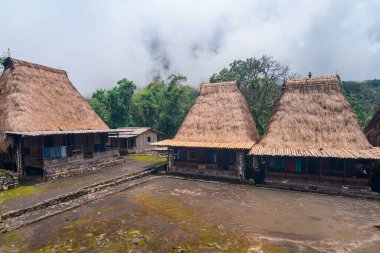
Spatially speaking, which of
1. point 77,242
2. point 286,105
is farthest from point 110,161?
point 286,105

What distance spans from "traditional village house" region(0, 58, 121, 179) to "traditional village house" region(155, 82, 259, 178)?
23.8ft

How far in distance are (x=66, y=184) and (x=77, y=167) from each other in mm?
3772

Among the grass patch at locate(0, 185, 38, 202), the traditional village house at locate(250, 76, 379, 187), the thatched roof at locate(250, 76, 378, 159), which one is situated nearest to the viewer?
the grass patch at locate(0, 185, 38, 202)

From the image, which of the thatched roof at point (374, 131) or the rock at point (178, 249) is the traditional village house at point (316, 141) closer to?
the thatched roof at point (374, 131)

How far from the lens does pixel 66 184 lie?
17.0 m

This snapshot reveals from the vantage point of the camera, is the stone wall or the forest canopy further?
the forest canopy

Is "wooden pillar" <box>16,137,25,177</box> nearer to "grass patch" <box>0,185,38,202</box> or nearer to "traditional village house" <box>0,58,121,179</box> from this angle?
"traditional village house" <box>0,58,121,179</box>

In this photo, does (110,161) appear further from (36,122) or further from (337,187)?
(337,187)

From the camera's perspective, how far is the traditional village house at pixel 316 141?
51.9 ft

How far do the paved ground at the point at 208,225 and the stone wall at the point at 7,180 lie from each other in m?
6.55

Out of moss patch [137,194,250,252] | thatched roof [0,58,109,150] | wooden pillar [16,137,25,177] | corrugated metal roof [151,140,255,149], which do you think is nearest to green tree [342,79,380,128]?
corrugated metal roof [151,140,255,149]

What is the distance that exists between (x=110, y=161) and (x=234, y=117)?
13.0 meters

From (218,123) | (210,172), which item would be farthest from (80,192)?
(218,123)

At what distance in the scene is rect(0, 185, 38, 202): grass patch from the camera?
14.3 metres
